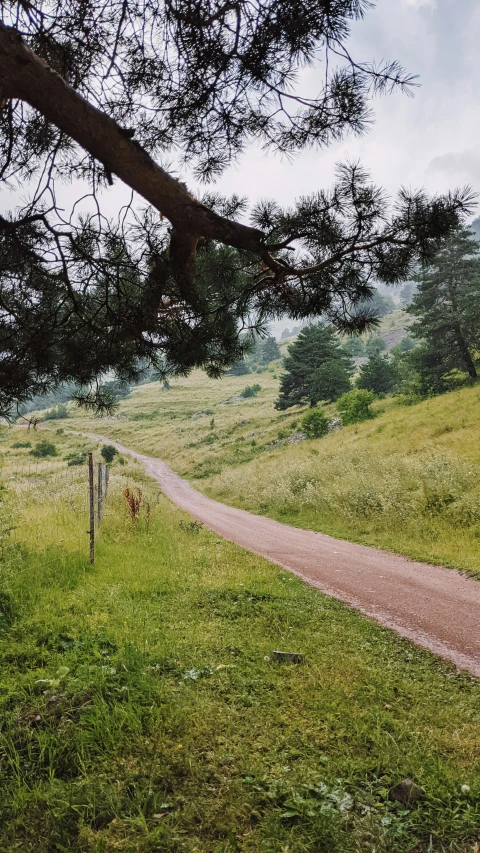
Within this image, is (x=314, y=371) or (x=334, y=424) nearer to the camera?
(x=334, y=424)

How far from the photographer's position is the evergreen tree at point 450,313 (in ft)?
91.5

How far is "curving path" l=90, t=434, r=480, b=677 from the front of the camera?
5.23m

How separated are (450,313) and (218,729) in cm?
3001

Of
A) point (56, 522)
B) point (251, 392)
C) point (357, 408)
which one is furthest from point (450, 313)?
point (251, 392)

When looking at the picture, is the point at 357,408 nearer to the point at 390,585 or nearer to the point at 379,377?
the point at 379,377

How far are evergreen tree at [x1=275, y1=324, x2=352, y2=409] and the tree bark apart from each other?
38.2 m

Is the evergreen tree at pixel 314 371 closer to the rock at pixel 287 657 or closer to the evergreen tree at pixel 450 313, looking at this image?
the evergreen tree at pixel 450 313

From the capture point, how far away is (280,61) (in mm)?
3412

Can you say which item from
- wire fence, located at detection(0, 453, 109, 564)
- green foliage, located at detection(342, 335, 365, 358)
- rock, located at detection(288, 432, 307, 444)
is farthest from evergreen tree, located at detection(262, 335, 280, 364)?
wire fence, located at detection(0, 453, 109, 564)

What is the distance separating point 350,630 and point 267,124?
218 inches

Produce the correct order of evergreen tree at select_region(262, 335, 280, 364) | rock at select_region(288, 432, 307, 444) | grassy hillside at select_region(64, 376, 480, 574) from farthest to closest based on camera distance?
evergreen tree at select_region(262, 335, 280, 364) < rock at select_region(288, 432, 307, 444) < grassy hillside at select_region(64, 376, 480, 574)

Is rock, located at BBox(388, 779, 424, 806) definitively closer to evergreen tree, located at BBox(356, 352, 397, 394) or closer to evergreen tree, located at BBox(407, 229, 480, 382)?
evergreen tree, located at BBox(407, 229, 480, 382)

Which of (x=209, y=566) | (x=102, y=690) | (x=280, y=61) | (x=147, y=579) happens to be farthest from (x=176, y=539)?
(x=280, y=61)

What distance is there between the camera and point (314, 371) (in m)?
41.7
